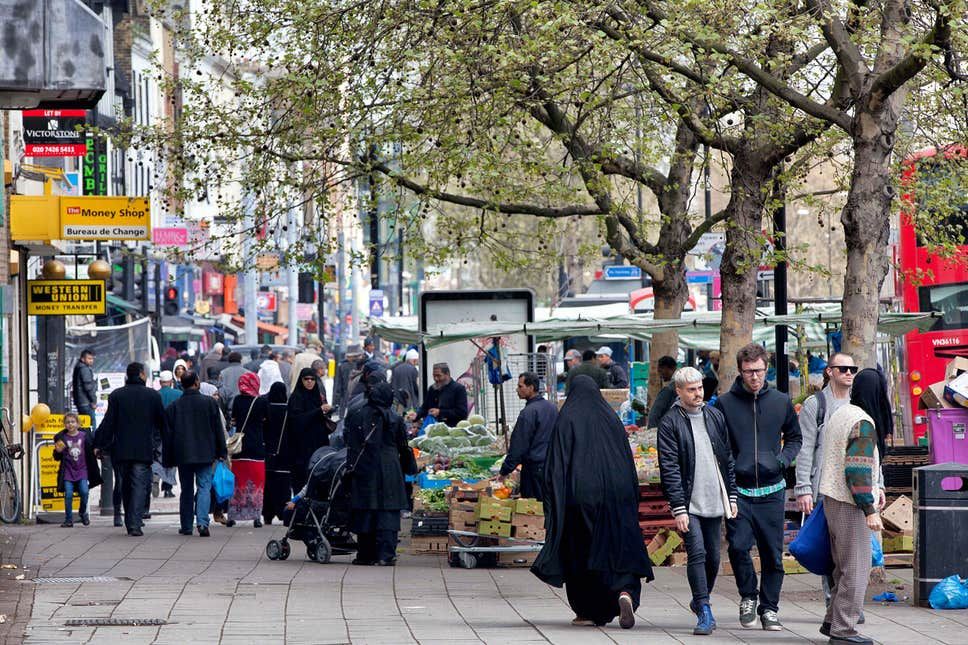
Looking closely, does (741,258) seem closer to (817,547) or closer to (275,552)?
(275,552)

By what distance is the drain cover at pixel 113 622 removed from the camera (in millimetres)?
11844

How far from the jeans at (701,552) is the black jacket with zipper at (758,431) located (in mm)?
343

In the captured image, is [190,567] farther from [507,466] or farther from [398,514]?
[507,466]

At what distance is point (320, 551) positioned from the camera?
1653 centimetres

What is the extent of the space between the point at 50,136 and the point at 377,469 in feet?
30.8

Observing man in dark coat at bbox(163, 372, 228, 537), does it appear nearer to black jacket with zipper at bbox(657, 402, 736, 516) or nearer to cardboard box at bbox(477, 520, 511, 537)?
cardboard box at bbox(477, 520, 511, 537)

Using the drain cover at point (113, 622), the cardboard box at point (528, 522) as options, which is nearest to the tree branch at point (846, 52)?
the cardboard box at point (528, 522)

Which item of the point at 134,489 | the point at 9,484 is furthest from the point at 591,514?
the point at 9,484

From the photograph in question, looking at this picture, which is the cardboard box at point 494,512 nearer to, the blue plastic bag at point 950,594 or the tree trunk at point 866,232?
the tree trunk at point 866,232

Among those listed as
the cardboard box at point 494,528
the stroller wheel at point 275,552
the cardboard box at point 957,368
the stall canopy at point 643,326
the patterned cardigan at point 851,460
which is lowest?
the stroller wheel at point 275,552

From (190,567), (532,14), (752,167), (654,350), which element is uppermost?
(532,14)

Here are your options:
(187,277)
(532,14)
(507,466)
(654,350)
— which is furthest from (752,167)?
(187,277)

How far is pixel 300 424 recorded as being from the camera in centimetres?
2019

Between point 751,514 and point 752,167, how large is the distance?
658 centimetres
